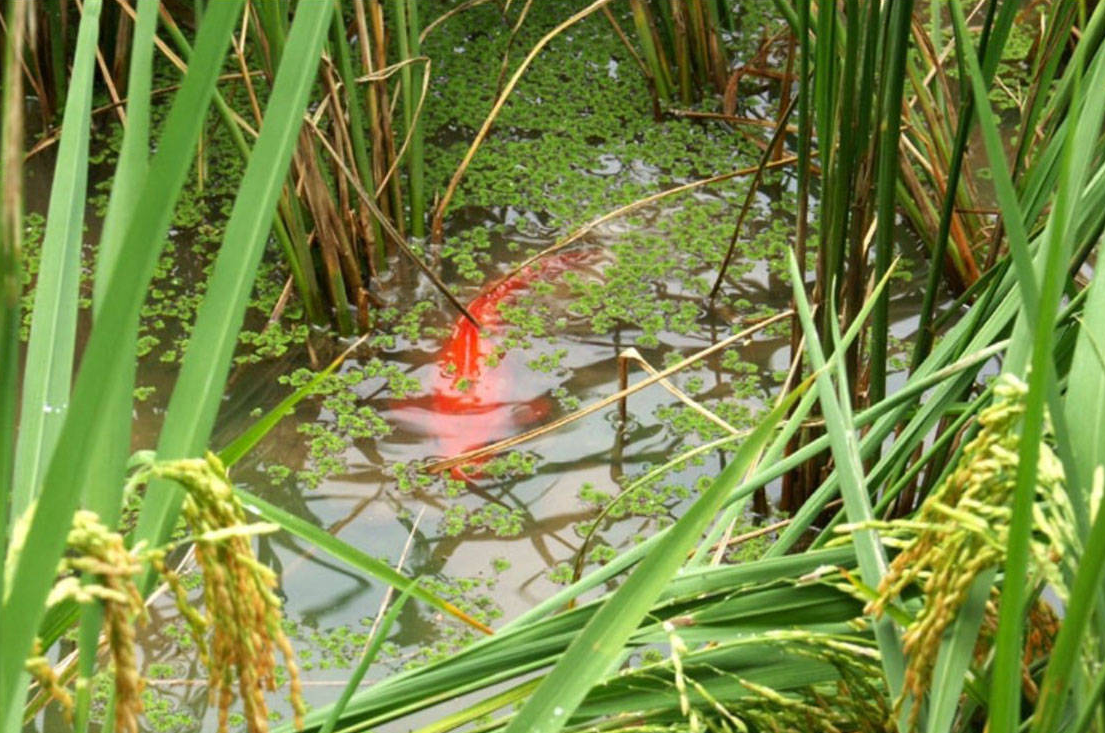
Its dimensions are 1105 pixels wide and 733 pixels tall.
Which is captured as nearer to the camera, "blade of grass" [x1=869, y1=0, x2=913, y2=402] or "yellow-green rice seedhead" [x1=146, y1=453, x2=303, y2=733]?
"yellow-green rice seedhead" [x1=146, y1=453, x2=303, y2=733]

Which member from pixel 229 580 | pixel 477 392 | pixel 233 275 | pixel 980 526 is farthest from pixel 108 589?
pixel 477 392

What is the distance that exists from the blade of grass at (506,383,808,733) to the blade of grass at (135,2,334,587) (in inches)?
7.4

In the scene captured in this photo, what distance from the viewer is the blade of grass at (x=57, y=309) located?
64 cm

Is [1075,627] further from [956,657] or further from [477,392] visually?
[477,392]

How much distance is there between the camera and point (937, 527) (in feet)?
1.90

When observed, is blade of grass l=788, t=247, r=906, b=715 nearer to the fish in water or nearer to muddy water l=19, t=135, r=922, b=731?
muddy water l=19, t=135, r=922, b=731

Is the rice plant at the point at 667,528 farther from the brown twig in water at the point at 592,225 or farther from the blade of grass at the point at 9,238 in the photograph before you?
the brown twig in water at the point at 592,225

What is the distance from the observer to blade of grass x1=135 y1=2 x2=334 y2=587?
598 millimetres

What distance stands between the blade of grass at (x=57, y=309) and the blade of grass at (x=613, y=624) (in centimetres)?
26

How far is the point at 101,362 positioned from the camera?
507 millimetres

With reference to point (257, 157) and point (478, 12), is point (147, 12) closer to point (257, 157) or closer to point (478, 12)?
point (257, 157)

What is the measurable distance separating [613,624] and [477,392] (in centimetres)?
125

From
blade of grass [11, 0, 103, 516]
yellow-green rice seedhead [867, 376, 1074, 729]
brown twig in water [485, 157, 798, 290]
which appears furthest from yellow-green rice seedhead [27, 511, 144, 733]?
brown twig in water [485, 157, 798, 290]

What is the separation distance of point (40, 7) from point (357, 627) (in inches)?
49.6
